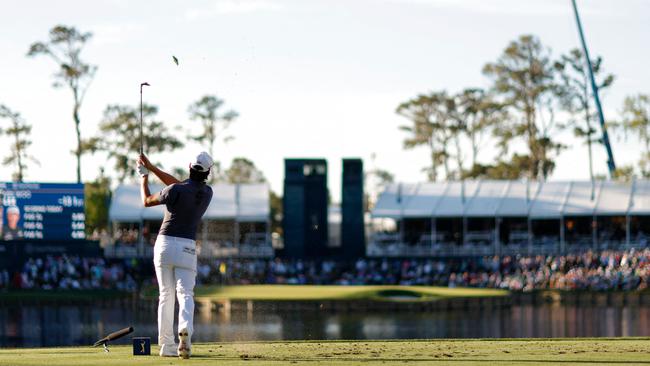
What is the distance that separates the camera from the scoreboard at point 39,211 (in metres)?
55.6

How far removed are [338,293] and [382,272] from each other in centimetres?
1115

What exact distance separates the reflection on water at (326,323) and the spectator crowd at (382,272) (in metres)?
4.17

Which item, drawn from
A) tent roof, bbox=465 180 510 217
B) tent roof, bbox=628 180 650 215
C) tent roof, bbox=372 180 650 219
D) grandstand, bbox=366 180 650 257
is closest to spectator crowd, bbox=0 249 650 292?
grandstand, bbox=366 180 650 257

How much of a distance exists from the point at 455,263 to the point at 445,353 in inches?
1757

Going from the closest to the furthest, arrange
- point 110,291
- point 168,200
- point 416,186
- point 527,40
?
point 168,200 → point 110,291 → point 416,186 → point 527,40

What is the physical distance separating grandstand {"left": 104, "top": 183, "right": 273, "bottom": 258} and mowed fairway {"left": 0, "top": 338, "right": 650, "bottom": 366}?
151 ft

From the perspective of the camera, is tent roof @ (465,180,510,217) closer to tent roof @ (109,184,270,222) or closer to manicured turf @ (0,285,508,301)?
tent roof @ (109,184,270,222)

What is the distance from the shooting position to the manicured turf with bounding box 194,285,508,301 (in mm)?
47969

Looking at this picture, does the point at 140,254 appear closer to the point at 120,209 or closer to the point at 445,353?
the point at 120,209

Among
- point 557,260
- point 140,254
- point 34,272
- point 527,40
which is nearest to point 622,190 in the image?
point 557,260

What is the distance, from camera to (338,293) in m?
48.6

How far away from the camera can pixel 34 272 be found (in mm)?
54844

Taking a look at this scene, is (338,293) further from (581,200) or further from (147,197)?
(147,197)

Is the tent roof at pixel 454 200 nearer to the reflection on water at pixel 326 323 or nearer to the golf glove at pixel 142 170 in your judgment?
the reflection on water at pixel 326 323
